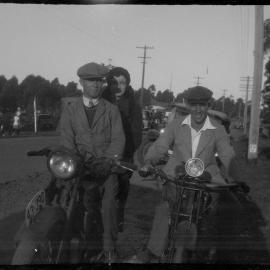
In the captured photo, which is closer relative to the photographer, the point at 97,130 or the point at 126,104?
the point at 97,130

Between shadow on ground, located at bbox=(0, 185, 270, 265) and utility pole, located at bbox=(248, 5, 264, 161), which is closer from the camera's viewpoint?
shadow on ground, located at bbox=(0, 185, 270, 265)

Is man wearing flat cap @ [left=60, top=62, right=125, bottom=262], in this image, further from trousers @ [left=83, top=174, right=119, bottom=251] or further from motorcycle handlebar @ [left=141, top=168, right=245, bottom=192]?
motorcycle handlebar @ [left=141, top=168, right=245, bottom=192]

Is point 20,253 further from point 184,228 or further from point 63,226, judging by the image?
point 184,228

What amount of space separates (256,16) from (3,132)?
752 inches

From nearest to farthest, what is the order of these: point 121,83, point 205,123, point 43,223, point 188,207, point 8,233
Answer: point 43,223 < point 188,207 < point 205,123 < point 121,83 < point 8,233

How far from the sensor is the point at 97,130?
13.8ft

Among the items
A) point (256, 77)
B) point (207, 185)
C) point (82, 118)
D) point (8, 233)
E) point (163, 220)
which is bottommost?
point (8, 233)

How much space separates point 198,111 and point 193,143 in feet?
0.89

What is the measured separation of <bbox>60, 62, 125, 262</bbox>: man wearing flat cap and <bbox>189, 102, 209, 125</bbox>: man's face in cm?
63

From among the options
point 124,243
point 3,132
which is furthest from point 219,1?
point 3,132

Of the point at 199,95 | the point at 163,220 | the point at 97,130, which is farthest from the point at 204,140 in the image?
the point at 97,130

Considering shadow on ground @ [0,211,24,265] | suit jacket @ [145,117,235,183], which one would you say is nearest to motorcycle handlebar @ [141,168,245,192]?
suit jacket @ [145,117,235,183]

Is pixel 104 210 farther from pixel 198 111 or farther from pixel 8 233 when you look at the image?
pixel 8 233

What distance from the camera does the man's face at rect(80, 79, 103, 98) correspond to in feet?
13.8
